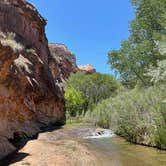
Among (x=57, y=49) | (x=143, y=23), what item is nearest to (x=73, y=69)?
(x=57, y=49)

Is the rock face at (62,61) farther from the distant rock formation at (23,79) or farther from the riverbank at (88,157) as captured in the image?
the riverbank at (88,157)

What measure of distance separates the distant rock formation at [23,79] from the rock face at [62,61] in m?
13.8

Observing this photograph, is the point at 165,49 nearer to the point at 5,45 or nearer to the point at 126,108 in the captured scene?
the point at 5,45

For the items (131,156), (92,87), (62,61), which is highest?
(62,61)

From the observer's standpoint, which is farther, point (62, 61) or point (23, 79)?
point (62, 61)

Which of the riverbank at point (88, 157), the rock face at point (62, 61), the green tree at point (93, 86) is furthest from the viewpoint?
the rock face at point (62, 61)

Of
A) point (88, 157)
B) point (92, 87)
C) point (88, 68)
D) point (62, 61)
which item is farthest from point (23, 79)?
point (88, 68)

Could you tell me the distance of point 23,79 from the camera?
31.8 meters

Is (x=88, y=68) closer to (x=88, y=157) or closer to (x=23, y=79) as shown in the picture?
(x=23, y=79)

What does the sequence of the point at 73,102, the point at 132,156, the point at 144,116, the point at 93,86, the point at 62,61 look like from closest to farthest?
the point at 132,156, the point at 144,116, the point at 73,102, the point at 93,86, the point at 62,61

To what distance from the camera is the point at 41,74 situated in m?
41.9

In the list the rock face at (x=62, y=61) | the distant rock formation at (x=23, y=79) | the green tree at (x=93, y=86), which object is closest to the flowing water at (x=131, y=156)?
the distant rock formation at (x=23, y=79)

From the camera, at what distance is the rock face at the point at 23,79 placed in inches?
795

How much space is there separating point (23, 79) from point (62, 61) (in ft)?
188
